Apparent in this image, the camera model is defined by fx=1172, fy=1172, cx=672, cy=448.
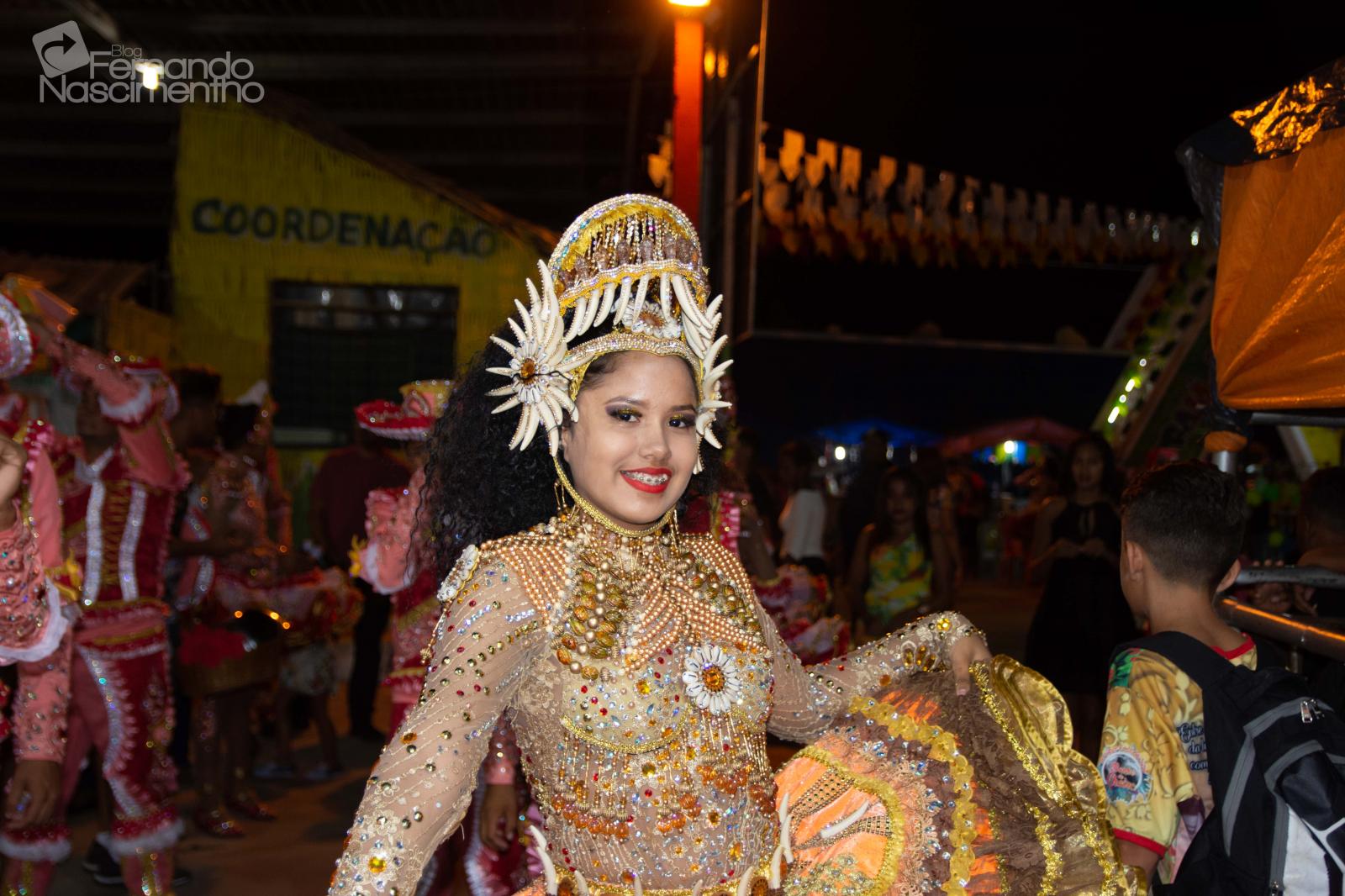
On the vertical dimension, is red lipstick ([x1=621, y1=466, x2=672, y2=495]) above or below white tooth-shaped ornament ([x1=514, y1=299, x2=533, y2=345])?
below

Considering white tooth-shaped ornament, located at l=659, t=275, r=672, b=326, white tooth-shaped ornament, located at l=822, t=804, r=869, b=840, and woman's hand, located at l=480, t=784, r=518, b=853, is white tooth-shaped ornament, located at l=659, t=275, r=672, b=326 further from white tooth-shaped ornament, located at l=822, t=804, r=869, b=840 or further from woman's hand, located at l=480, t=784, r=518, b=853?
woman's hand, located at l=480, t=784, r=518, b=853

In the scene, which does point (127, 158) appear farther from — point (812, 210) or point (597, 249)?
point (597, 249)

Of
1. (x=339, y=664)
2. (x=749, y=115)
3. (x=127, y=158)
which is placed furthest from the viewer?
(x=127, y=158)

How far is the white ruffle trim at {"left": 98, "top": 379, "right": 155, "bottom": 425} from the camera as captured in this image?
472cm

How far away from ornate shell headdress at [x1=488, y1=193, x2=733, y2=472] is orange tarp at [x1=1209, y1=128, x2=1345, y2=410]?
1.60 m

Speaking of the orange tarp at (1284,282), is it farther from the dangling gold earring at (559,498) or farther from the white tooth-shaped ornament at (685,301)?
the dangling gold earring at (559,498)

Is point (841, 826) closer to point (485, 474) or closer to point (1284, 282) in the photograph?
point (485, 474)

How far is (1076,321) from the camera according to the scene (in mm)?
25828

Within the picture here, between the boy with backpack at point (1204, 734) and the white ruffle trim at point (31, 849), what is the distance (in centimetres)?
366

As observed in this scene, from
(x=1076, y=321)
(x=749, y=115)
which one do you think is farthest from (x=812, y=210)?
(x=1076, y=321)

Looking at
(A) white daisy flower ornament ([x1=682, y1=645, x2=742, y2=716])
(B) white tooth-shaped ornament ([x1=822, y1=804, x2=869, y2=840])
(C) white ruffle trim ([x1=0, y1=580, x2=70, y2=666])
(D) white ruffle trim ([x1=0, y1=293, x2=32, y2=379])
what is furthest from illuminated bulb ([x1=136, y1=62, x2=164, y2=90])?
(B) white tooth-shaped ornament ([x1=822, y1=804, x2=869, y2=840])

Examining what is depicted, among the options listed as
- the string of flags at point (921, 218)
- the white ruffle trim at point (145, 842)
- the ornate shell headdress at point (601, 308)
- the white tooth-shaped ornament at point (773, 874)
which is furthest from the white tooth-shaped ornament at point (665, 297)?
the string of flags at point (921, 218)

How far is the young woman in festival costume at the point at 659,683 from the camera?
204cm

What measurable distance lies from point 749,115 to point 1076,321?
18.4 m
